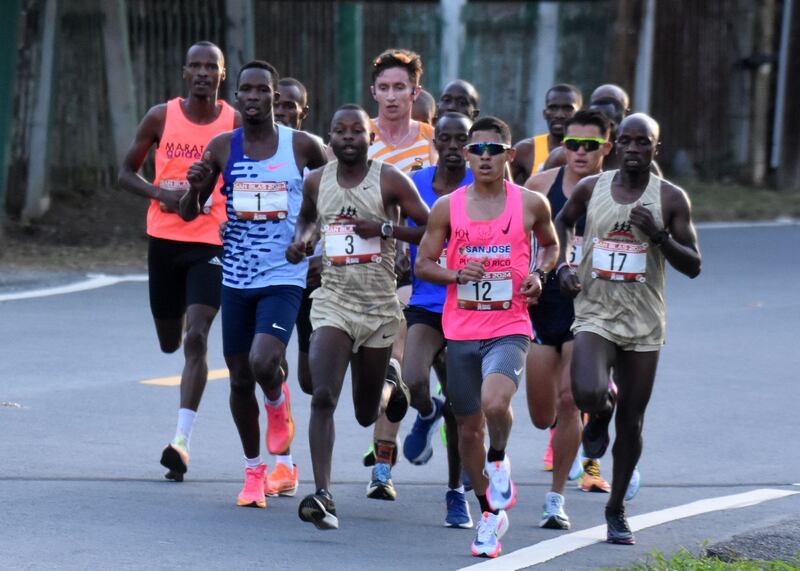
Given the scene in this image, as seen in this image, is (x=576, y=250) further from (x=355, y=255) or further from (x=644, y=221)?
(x=355, y=255)

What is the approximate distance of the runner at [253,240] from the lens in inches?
324

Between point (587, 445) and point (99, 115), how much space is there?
41.7ft

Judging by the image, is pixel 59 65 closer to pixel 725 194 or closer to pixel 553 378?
pixel 725 194

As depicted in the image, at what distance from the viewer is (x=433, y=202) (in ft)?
28.1

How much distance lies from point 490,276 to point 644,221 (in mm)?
710

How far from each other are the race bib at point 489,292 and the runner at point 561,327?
0.97 meters

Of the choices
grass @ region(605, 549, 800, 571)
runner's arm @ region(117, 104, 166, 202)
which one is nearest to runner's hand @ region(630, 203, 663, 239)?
grass @ region(605, 549, 800, 571)

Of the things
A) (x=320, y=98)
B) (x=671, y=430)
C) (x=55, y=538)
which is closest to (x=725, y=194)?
(x=320, y=98)

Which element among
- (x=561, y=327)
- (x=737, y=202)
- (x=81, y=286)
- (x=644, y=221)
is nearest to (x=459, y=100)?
(x=561, y=327)

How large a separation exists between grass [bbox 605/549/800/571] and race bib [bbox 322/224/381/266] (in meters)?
1.91

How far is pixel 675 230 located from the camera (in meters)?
7.73

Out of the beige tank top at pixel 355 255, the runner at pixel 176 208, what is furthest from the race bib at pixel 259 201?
the runner at pixel 176 208

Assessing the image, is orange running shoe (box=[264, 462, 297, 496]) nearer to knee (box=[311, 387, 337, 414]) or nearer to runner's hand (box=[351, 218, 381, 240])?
knee (box=[311, 387, 337, 414])

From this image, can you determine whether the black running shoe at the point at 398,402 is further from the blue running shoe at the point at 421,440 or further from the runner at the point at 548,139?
the runner at the point at 548,139
